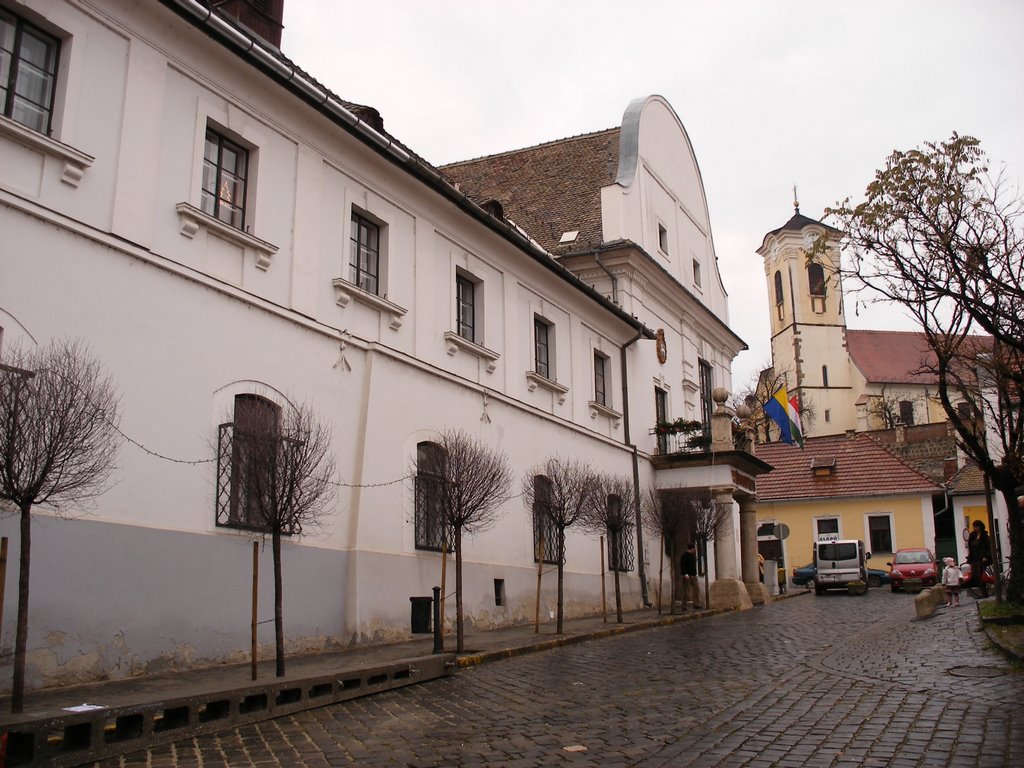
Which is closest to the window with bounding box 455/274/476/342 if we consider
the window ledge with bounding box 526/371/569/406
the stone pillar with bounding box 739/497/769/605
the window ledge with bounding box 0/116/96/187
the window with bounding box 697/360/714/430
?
the window ledge with bounding box 526/371/569/406

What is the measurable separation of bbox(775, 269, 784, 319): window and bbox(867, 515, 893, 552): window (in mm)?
38055

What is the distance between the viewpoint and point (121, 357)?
11273mm

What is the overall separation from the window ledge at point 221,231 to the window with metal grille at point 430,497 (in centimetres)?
369

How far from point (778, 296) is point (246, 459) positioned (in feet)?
249

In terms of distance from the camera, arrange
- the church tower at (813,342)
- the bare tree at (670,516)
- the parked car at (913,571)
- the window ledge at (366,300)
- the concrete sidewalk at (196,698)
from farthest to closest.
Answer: the church tower at (813,342) → the parked car at (913,571) → the bare tree at (670,516) → the window ledge at (366,300) → the concrete sidewalk at (196,698)

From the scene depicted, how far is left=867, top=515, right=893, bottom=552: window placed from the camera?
45625mm

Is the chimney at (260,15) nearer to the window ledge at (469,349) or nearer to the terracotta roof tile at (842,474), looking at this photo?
the window ledge at (469,349)

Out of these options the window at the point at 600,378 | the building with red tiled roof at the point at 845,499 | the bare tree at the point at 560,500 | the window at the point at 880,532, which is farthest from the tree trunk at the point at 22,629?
the window at the point at 880,532

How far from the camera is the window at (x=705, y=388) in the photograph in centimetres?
3288

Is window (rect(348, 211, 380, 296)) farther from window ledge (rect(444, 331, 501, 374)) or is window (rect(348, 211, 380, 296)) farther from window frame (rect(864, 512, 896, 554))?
window frame (rect(864, 512, 896, 554))

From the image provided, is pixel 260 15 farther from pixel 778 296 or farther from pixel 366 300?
pixel 778 296

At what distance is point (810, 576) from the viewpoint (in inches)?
1768

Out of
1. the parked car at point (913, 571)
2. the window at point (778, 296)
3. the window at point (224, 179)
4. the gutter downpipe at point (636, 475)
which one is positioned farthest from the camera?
Answer: the window at point (778, 296)

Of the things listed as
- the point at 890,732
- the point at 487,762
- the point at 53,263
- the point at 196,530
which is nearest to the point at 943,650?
the point at 890,732
